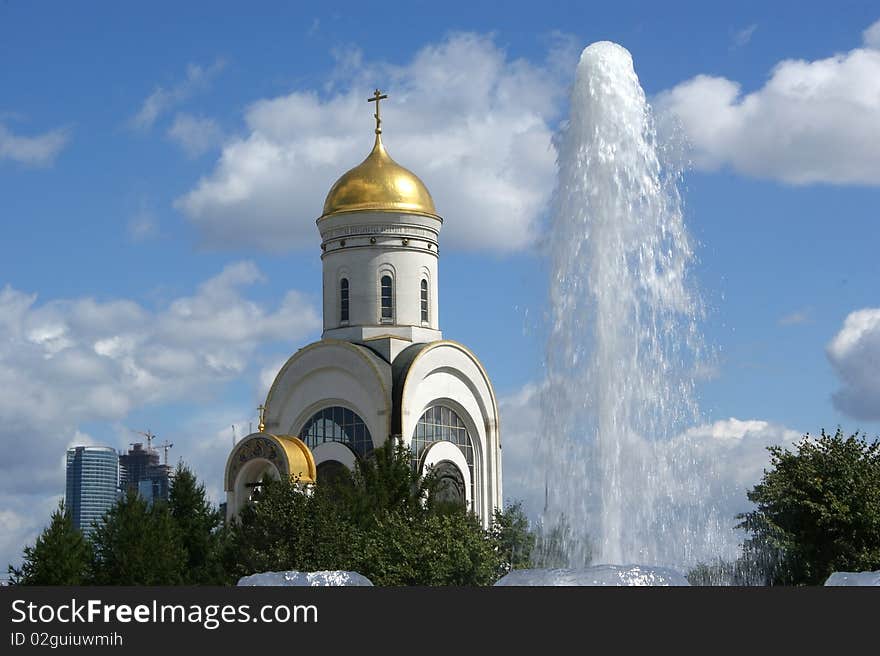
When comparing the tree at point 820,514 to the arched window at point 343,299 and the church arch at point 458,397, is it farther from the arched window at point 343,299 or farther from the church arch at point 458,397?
the arched window at point 343,299

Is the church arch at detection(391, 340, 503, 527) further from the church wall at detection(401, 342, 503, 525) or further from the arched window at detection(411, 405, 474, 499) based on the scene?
the arched window at detection(411, 405, 474, 499)

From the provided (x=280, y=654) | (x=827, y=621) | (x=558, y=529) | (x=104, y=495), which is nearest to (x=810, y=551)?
(x=558, y=529)

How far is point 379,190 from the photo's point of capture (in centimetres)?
4178

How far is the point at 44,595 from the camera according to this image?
52.7 ft

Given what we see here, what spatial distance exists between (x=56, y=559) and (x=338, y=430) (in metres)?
11.7

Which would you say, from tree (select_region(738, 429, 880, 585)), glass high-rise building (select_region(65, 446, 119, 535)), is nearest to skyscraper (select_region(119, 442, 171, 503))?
glass high-rise building (select_region(65, 446, 119, 535))

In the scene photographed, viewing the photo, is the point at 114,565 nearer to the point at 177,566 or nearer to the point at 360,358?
the point at 177,566

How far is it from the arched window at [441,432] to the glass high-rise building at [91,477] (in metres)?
127

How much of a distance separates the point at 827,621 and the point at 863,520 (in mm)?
12274

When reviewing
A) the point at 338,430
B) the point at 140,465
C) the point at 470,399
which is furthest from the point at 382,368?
the point at 140,465

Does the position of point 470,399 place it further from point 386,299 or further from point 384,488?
point 384,488

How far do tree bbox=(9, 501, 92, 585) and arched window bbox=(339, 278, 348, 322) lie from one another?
1280 cm

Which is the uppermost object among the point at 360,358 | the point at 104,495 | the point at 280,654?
the point at 104,495

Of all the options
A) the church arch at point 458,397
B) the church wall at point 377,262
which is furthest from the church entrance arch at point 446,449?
the church wall at point 377,262
